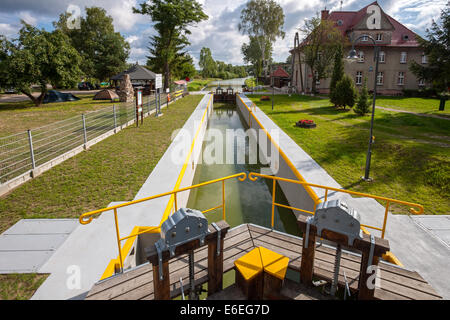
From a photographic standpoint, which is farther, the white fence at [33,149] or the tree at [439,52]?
the tree at [439,52]

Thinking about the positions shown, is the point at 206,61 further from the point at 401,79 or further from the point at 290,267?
the point at 290,267

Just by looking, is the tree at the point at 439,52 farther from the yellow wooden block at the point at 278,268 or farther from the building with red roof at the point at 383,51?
the yellow wooden block at the point at 278,268

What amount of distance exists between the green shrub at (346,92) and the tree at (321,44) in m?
10.1

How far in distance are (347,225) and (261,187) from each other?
708 cm

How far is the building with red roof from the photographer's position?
3225cm

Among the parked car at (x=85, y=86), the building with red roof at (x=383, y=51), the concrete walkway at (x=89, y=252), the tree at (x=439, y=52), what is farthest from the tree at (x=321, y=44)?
A: the parked car at (x=85, y=86)

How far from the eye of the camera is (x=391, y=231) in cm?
534

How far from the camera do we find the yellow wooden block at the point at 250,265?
3.48m

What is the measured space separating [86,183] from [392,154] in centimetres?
1072

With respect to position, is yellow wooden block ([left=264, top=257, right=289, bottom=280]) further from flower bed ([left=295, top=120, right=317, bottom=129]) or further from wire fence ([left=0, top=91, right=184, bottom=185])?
flower bed ([left=295, top=120, right=317, bottom=129])

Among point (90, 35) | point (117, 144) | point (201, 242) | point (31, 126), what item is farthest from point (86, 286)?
point (90, 35)

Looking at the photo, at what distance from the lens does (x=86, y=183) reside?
7.54 m

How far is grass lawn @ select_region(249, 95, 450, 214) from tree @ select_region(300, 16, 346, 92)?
49.1 ft

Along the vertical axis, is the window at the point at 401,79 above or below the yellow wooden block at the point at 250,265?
above
